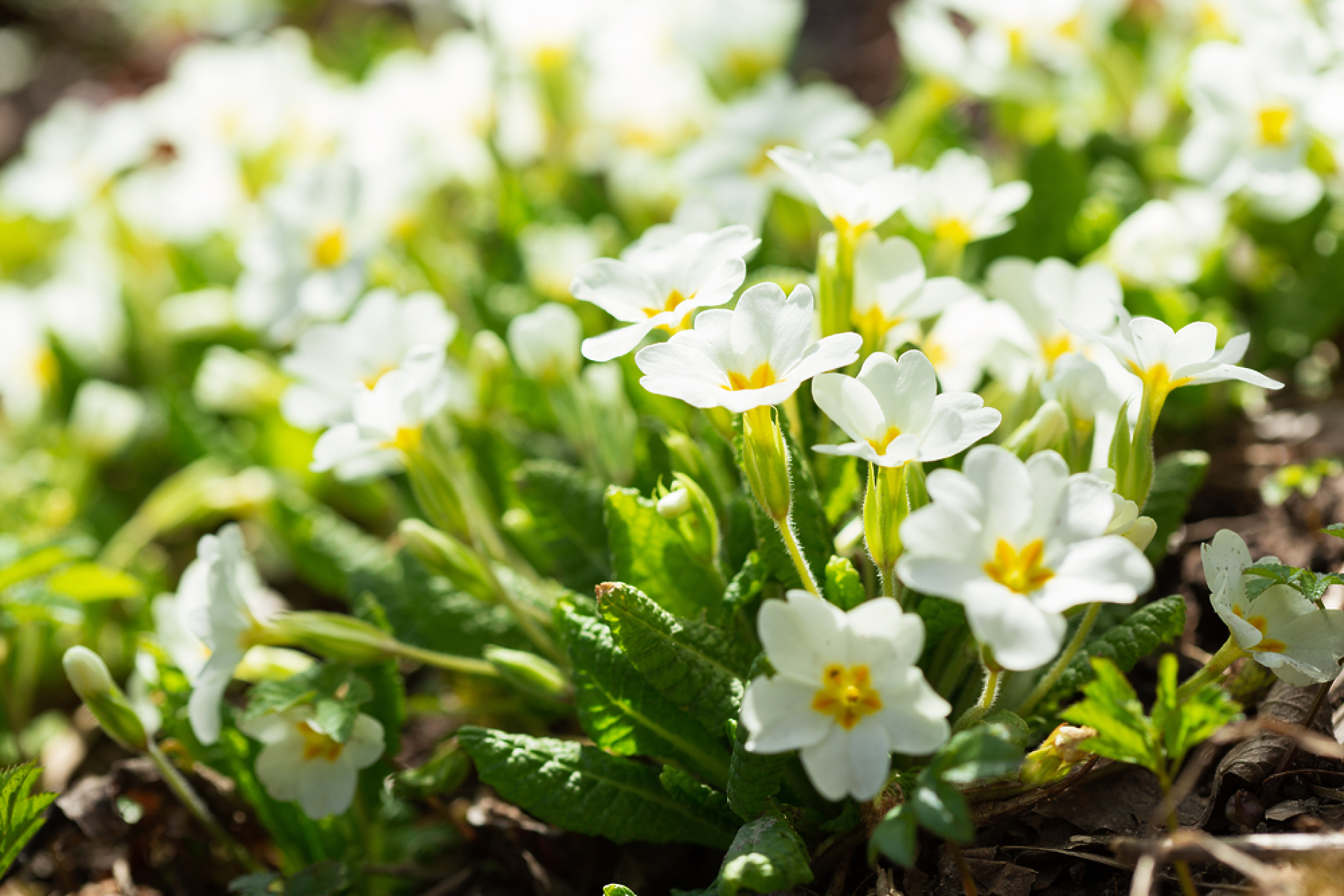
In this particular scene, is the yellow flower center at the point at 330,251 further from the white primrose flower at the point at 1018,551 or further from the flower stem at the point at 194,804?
the white primrose flower at the point at 1018,551

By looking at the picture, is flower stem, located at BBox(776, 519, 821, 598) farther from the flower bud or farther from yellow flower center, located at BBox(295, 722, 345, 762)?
the flower bud

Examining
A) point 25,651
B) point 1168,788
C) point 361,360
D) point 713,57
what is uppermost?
point 713,57

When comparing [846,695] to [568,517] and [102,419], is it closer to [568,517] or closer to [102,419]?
[568,517]

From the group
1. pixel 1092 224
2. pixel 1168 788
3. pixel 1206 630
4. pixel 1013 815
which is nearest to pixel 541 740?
pixel 1013 815

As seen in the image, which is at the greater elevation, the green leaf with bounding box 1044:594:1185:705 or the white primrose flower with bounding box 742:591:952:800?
the white primrose flower with bounding box 742:591:952:800

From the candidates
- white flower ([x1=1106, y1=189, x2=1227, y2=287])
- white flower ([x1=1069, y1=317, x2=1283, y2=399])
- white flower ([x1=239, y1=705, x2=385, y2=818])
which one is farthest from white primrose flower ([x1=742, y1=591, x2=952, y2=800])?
white flower ([x1=1106, y1=189, x2=1227, y2=287])

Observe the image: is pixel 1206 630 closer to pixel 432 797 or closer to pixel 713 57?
pixel 432 797
